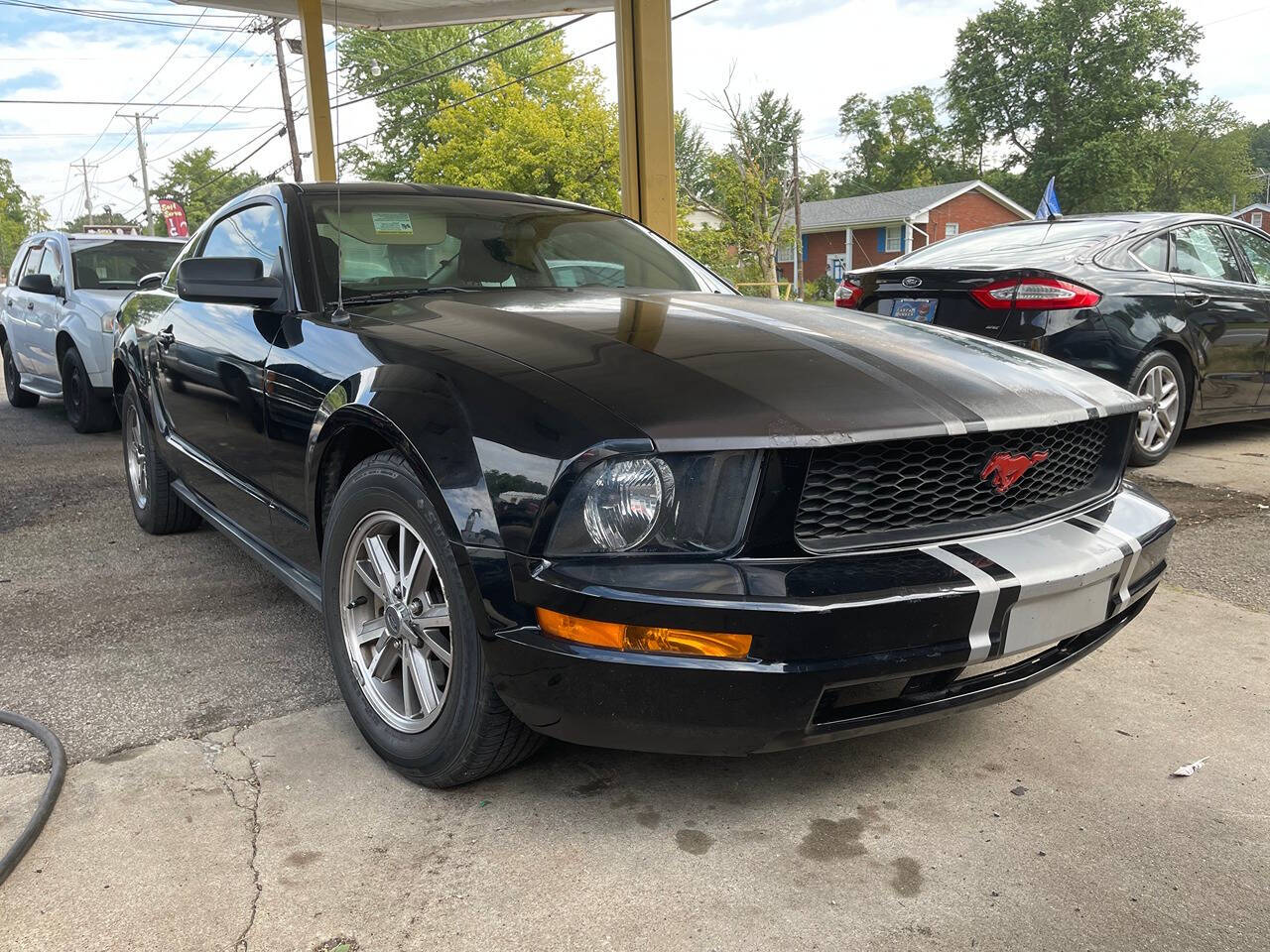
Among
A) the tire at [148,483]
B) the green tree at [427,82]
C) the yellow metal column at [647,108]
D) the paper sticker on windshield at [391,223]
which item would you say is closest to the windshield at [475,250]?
the paper sticker on windshield at [391,223]

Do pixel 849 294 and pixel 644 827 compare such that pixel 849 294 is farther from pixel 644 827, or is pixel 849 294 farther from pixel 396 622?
pixel 644 827

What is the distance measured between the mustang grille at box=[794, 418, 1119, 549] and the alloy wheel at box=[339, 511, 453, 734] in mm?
823

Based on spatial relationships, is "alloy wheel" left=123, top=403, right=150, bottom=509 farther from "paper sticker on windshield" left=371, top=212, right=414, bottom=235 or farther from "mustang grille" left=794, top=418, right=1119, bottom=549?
"mustang grille" left=794, top=418, right=1119, bottom=549

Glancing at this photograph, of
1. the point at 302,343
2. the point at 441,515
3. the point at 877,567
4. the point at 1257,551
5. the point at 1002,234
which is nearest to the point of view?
the point at 877,567

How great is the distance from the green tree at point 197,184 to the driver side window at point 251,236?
6823 cm

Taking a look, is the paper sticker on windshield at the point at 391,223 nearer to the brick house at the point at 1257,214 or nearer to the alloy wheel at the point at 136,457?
the alloy wheel at the point at 136,457

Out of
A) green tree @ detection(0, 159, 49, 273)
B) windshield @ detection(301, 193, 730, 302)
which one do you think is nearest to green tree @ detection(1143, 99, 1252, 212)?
windshield @ detection(301, 193, 730, 302)

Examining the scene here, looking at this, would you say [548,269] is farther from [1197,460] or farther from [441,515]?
[1197,460]

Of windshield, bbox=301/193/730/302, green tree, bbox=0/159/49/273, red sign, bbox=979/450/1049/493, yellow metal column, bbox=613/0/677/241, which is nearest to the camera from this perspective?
red sign, bbox=979/450/1049/493

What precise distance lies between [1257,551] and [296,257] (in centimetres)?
377

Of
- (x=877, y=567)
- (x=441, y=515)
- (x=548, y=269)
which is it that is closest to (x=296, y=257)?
(x=548, y=269)

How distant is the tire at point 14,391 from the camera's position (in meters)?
9.51

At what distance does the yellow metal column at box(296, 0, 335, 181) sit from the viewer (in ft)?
33.0

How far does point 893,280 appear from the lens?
5.58 m
